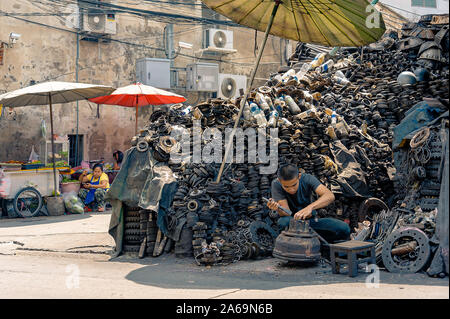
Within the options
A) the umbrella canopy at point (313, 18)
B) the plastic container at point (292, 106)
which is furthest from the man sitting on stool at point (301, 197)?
the plastic container at point (292, 106)

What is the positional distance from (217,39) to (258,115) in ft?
45.6

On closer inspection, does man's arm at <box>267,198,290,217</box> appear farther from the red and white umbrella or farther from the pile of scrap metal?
the red and white umbrella

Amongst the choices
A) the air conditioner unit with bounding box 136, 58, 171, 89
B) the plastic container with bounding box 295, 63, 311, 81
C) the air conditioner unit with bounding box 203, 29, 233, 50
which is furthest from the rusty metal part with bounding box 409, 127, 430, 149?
the air conditioner unit with bounding box 203, 29, 233, 50

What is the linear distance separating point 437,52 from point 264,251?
7.90 m

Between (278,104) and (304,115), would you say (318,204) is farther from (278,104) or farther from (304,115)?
(278,104)

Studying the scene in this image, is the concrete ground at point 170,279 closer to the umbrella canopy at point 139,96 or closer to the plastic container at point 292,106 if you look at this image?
the plastic container at point 292,106

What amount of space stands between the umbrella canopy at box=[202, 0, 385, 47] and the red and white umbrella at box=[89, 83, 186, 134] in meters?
5.24

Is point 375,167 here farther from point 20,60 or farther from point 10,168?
point 20,60

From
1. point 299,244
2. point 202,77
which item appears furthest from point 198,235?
point 202,77

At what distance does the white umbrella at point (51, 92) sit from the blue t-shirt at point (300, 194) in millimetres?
7138

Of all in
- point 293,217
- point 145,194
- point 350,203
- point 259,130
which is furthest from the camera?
point 350,203

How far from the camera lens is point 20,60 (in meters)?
16.1

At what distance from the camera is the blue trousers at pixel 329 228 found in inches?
253

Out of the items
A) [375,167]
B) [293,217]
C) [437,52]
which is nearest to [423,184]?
[293,217]
